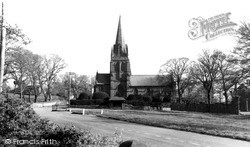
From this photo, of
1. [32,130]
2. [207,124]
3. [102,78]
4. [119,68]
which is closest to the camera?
[32,130]

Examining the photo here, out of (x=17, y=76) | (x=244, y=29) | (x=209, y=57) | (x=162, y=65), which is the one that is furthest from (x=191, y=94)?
(x=244, y=29)

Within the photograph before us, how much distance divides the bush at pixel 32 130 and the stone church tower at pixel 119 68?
77.1 m

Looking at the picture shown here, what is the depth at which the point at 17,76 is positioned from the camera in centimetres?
5481

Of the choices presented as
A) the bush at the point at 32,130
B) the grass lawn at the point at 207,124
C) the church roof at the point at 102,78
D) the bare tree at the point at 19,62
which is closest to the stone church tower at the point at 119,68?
the church roof at the point at 102,78

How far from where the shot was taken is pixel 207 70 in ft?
177

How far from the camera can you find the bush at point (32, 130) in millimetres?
6909

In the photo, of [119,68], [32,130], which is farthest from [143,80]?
[32,130]

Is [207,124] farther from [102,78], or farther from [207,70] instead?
[102,78]

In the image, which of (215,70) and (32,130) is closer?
(32,130)

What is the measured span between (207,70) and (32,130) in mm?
49652

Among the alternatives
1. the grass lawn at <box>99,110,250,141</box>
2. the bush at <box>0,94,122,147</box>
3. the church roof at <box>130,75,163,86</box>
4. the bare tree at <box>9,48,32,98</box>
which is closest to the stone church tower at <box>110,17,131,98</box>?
the church roof at <box>130,75,163,86</box>

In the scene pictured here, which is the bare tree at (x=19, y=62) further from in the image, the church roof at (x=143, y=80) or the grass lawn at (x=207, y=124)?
the church roof at (x=143, y=80)

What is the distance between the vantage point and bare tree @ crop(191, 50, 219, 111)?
5284cm

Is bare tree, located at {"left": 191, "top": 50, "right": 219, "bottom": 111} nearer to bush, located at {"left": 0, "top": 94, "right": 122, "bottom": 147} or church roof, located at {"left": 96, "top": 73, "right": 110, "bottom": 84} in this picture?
church roof, located at {"left": 96, "top": 73, "right": 110, "bottom": 84}
